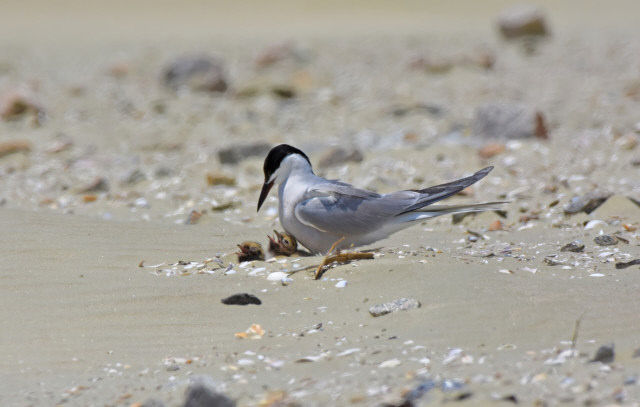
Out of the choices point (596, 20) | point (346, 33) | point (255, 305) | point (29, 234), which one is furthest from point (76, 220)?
point (596, 20)

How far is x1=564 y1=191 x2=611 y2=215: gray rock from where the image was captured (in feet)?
17.3

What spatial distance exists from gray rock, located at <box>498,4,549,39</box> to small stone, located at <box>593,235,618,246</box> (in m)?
9.56

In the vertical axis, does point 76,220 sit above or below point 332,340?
above

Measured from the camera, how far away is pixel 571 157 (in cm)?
695

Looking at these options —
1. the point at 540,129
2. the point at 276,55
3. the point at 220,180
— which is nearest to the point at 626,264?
the point at 220,180

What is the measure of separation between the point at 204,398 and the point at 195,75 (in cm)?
877

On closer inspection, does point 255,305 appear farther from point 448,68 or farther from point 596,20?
point 596,20

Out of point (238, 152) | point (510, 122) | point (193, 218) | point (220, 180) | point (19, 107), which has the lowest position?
point (193, 218)

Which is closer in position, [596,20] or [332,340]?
[332,340]

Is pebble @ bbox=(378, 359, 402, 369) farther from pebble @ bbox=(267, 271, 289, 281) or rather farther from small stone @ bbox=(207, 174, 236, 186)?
small stone @ bbox=(207, 174, 236, 186)

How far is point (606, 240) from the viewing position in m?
4.41

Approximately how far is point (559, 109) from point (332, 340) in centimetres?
650

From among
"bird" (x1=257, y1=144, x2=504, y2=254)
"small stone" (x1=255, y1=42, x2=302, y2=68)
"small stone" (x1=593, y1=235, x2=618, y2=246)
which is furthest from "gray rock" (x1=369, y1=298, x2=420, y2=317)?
"small stone" (x1=255, y1=42, x2=302, y2=68)

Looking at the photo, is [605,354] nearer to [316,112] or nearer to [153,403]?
[153,403]
